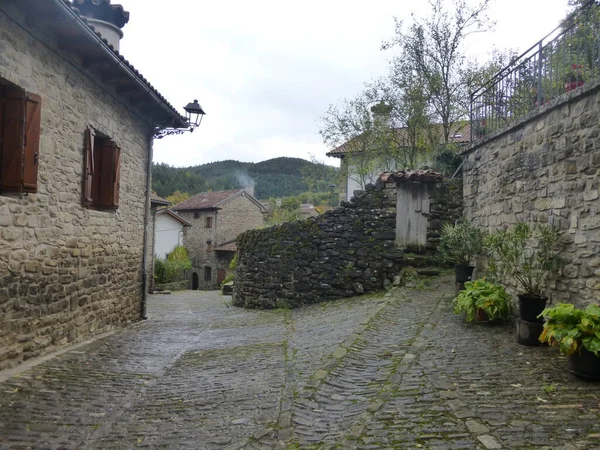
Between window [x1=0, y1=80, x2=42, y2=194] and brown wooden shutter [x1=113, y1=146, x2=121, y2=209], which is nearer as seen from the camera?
window [x1=0, y1=80, x2=42, y2=194]

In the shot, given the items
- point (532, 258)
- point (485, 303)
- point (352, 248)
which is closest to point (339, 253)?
point (352, 248)

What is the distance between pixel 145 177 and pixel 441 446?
8.44 meters

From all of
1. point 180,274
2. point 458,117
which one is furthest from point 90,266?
point 180,274

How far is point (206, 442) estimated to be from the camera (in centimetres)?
342

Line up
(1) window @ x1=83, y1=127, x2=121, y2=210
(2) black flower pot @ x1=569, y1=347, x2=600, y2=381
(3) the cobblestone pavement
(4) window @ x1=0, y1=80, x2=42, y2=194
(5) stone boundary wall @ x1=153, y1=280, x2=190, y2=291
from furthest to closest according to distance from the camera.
→ (5) stone boundary wall @ x1=153, y1=280, x2=190, y2=291 → (1) window @ x1=83, y1=127, x2=121, y2=210 → (4) window @ x1=0, y1=80, x2=42, y2=194 → (2) black flower pot @ x1=569, y1=347, x2=600, y2=381 → (3) the cobblestone pavement

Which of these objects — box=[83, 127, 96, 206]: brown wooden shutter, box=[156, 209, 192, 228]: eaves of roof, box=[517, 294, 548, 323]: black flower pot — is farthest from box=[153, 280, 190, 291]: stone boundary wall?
box=[517, 294, 548, 323]: black flower pot

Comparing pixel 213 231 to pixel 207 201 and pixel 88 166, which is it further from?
pixel 88 166

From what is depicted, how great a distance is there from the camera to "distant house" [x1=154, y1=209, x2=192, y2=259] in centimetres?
3425

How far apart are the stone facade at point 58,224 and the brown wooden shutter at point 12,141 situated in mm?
156

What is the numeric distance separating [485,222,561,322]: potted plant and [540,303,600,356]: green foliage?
2.32ft

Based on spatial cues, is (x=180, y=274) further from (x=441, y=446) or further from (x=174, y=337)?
(x=441, y=446)

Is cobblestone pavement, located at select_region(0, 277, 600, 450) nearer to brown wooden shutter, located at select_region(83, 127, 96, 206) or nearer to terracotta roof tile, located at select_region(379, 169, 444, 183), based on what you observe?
brown wooden shutter, located at select_region(83, 127, 96, 206)

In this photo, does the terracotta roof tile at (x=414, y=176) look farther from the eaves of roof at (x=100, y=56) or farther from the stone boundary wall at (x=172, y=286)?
the stone boundary wall at (x=172, y=286)

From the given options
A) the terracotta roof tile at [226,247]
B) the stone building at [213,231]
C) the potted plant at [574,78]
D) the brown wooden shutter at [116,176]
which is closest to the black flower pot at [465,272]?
the potted plant at [574,78]
